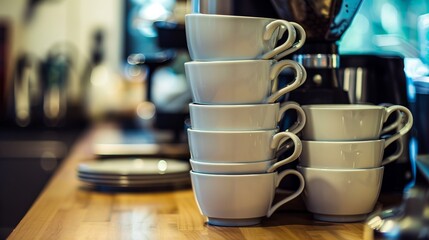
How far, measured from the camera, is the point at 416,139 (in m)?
1.19

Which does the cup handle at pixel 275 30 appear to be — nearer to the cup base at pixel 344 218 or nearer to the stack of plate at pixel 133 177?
the cup base at pixel 344 218

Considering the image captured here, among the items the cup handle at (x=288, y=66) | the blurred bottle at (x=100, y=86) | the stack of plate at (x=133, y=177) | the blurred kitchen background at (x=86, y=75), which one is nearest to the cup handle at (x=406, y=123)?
the cup handle at (x=288, y=66)

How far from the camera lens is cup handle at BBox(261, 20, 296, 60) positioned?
0.83m

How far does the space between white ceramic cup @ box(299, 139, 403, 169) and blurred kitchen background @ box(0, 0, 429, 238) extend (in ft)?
3.18

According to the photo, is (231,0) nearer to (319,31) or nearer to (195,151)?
(319,31)

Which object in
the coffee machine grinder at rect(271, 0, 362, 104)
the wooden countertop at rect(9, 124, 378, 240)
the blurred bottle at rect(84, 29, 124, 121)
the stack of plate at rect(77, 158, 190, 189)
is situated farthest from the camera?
the blurred bottle at rect(84, 29, 124, 121)

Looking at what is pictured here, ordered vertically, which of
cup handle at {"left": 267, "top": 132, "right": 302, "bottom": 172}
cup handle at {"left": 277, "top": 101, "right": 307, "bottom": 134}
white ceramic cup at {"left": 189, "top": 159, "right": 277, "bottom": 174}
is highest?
cup handle at {"left": 277, "top": 101, "right": 307, "bottom": 134}

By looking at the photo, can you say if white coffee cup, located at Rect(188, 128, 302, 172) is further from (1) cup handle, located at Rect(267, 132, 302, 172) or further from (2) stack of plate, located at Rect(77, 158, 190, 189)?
(2) stack of plate, located at Rect(77, 158, 190, 189)

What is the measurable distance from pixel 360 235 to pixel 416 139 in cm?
44

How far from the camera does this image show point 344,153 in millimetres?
859

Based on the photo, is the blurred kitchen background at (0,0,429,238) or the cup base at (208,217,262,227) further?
the blurred kitchen background at (0,0,429,238)

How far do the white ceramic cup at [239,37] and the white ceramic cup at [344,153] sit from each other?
12 cm

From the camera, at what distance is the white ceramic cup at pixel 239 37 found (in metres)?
0.83

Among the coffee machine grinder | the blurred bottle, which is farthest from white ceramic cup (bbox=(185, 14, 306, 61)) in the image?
the blurred bottle
